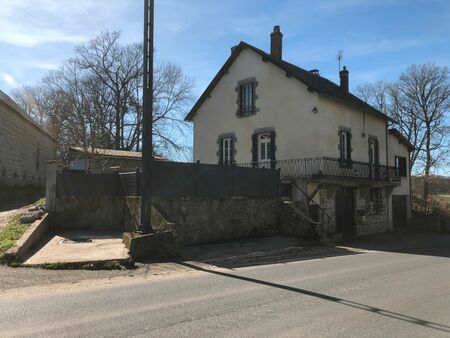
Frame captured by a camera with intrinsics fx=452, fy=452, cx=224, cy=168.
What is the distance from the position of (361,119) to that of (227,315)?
22272 millimetres

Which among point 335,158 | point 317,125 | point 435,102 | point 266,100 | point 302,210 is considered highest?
point 435,102

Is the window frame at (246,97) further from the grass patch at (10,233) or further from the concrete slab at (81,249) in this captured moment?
the grass patch at (10,233)

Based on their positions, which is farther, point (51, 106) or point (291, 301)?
point (51, 106)

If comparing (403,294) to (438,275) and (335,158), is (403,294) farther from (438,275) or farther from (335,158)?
(335,158)

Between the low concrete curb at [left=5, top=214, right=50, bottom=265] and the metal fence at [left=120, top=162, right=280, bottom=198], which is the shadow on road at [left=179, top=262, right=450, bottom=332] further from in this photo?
the metal fence at [left=120, top=162, right=280, bottom=198]

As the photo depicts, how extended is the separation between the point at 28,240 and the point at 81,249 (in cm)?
143

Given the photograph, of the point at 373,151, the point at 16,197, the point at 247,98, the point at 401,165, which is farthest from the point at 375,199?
the point at 16,197

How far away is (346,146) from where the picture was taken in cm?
2528

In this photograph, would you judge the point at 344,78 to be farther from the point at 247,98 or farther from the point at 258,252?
the point at 258,252

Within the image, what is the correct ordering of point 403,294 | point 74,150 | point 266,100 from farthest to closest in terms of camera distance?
point 74,150
point 266,100
point 403,294

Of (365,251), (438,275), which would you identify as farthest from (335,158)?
(438,275)

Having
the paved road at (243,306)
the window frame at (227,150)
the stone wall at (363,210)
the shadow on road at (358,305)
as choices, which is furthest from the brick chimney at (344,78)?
the shadow on road at (358,305)

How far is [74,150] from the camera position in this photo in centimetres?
3600

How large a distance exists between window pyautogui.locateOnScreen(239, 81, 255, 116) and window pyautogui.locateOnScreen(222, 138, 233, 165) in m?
1.96
